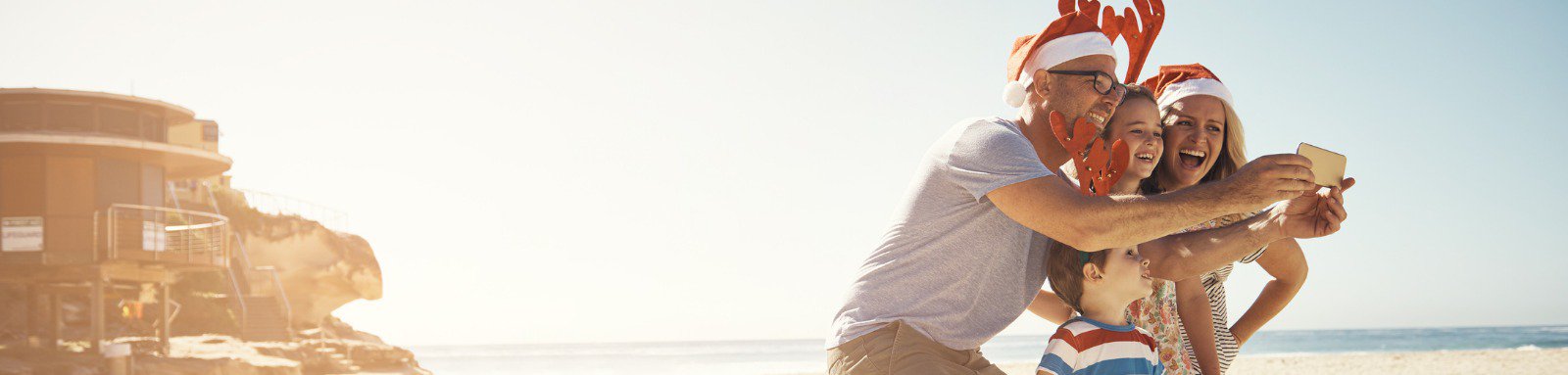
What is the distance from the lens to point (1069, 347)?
106 inches

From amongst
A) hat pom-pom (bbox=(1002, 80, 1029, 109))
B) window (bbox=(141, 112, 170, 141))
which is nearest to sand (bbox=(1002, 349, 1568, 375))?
window (bbox=(141, 112, 170, 141))

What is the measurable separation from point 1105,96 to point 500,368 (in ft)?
141

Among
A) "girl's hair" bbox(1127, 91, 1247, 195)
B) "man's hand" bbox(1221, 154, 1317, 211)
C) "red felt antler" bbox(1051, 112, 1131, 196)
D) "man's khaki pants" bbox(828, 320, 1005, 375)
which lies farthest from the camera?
"girl's hair" bbox(1127, 91, 1247, 195)

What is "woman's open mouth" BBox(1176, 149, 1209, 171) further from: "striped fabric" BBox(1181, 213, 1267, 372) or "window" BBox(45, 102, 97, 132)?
"window" BBox(45, 102, 97, 132)

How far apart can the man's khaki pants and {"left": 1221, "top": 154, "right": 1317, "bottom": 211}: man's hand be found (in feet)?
2.34

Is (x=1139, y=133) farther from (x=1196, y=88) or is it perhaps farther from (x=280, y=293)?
(x=280, y=293)

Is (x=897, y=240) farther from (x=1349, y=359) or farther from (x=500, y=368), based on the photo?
(x=500, y=368)

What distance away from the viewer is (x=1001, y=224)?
2.46 metres

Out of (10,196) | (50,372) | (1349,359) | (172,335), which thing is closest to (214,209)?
(172,335)

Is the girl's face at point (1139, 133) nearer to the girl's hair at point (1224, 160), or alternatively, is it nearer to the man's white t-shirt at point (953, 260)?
the girl's hair at point (1224, 160)

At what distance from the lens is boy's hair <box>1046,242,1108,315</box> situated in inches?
105

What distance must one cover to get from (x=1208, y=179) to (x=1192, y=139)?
7.4 inches

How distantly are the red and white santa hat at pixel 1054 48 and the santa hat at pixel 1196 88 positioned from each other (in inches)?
20.3

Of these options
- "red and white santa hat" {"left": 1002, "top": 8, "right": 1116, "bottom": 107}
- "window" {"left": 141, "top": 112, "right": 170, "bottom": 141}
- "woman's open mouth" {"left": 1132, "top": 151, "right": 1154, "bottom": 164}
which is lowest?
"woman's open mouth" {"left": 1132, "top": 151, "right": 1154, "bottom": 164}
